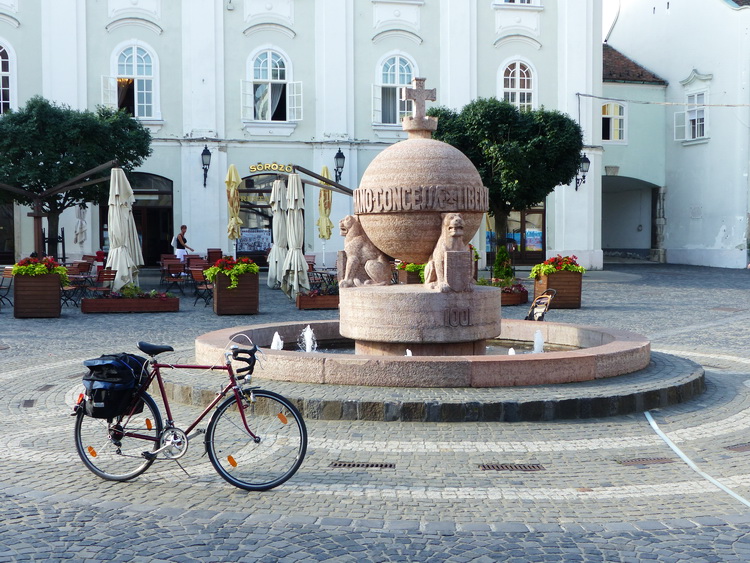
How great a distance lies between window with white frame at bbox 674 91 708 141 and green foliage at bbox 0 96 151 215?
22.1m

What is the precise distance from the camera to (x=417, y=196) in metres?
10.3

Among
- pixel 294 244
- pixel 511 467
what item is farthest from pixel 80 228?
pixel 511 467

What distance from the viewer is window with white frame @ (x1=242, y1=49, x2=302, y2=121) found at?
101ft

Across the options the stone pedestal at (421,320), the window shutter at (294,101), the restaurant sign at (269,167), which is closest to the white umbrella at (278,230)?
the restaurant sign at (269,167)

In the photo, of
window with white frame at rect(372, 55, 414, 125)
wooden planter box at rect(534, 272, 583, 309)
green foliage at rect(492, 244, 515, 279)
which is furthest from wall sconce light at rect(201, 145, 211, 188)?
wooden planter box at rect(534, 272, 583, 309)

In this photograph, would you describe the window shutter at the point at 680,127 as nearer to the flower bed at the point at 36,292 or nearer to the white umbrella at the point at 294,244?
the white umbrella at the point at 294,244

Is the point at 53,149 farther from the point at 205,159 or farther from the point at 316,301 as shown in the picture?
the point at 316,301

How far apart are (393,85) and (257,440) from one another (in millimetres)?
26824

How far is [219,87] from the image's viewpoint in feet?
99.3

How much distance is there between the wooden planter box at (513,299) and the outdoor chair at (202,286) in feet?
21.6

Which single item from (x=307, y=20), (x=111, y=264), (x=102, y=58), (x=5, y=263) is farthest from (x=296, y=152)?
(x=111, y=264)

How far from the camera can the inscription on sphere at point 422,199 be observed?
1033 cm

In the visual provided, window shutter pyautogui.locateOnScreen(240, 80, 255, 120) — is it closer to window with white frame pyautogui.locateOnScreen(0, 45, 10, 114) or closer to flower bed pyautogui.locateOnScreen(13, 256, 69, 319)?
window with white frame pyautogui.locateOnScreen(0, 45, 10, 114)

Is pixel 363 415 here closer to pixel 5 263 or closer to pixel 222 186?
pixel 222 186
